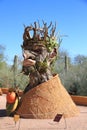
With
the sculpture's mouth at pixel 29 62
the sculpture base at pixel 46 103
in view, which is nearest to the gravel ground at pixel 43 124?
the sculpture base at pixel 46 103

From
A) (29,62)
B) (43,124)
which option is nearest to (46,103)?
(43,124)

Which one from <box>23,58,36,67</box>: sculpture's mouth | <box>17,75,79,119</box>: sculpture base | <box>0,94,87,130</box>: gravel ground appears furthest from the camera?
<box>23,58,36,67</box>: sculpture's mouth

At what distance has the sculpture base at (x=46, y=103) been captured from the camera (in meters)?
10.6

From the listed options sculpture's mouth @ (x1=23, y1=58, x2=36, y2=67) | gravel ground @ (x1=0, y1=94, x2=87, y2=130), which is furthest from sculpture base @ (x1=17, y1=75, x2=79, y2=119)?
sculpture's mouth @ (x1=23, y1=58, x2=36, y2=67)

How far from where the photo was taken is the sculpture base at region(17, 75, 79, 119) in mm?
10617

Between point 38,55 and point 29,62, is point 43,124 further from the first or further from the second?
point 38,55

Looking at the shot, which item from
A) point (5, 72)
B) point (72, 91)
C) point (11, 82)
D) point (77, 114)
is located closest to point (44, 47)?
point (77, 114)

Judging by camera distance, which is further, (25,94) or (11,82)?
(11,82)

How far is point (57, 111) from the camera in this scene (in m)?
10.7

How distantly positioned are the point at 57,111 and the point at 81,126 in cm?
132

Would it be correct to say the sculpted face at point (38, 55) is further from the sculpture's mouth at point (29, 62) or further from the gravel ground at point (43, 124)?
the gravel ground at point (43, 124)

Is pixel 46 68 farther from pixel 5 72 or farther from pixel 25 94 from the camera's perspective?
pixel 5 72

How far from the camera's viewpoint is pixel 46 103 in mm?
10703

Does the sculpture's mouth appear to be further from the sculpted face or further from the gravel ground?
the gravel ground
